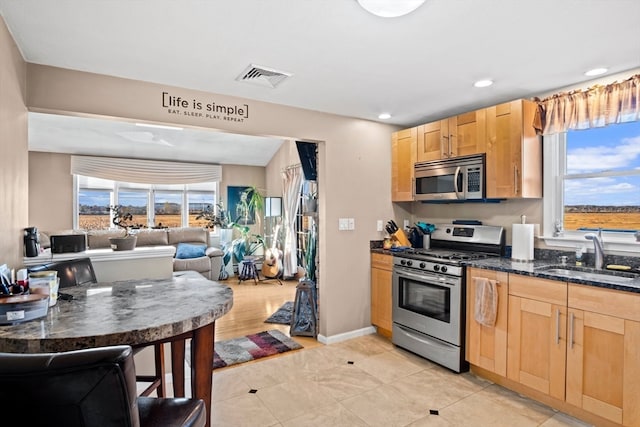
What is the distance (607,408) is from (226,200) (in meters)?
6.60

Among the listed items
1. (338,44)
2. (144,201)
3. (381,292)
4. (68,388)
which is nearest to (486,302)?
(381,292)

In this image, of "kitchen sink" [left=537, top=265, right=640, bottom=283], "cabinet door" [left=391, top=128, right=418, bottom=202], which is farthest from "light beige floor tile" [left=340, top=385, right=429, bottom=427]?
"cabinet door" [left=391, top=128, right=418, bottom=202]

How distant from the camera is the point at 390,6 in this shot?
153 cm

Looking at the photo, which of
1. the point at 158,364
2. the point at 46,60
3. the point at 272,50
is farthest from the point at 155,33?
the point at 158,364

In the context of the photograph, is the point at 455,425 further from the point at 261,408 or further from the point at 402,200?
the point at 402,200

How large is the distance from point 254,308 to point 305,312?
3.54 ft

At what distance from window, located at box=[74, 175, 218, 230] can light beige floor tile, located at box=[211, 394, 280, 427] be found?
516 centimetres

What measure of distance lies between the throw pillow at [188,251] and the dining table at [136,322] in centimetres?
440

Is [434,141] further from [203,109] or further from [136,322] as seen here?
[136,322]

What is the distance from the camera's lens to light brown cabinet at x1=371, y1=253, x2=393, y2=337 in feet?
11.5

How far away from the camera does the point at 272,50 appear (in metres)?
2.15

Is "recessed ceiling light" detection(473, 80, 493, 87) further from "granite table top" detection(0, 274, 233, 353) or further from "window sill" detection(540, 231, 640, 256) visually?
"granite table top" detection(0, 274, 233, 353)

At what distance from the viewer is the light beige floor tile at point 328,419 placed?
2.17 metres

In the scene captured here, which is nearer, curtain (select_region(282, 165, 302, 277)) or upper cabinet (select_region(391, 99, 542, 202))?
upper cabinet (select_region(391, 99, 542, 202))
